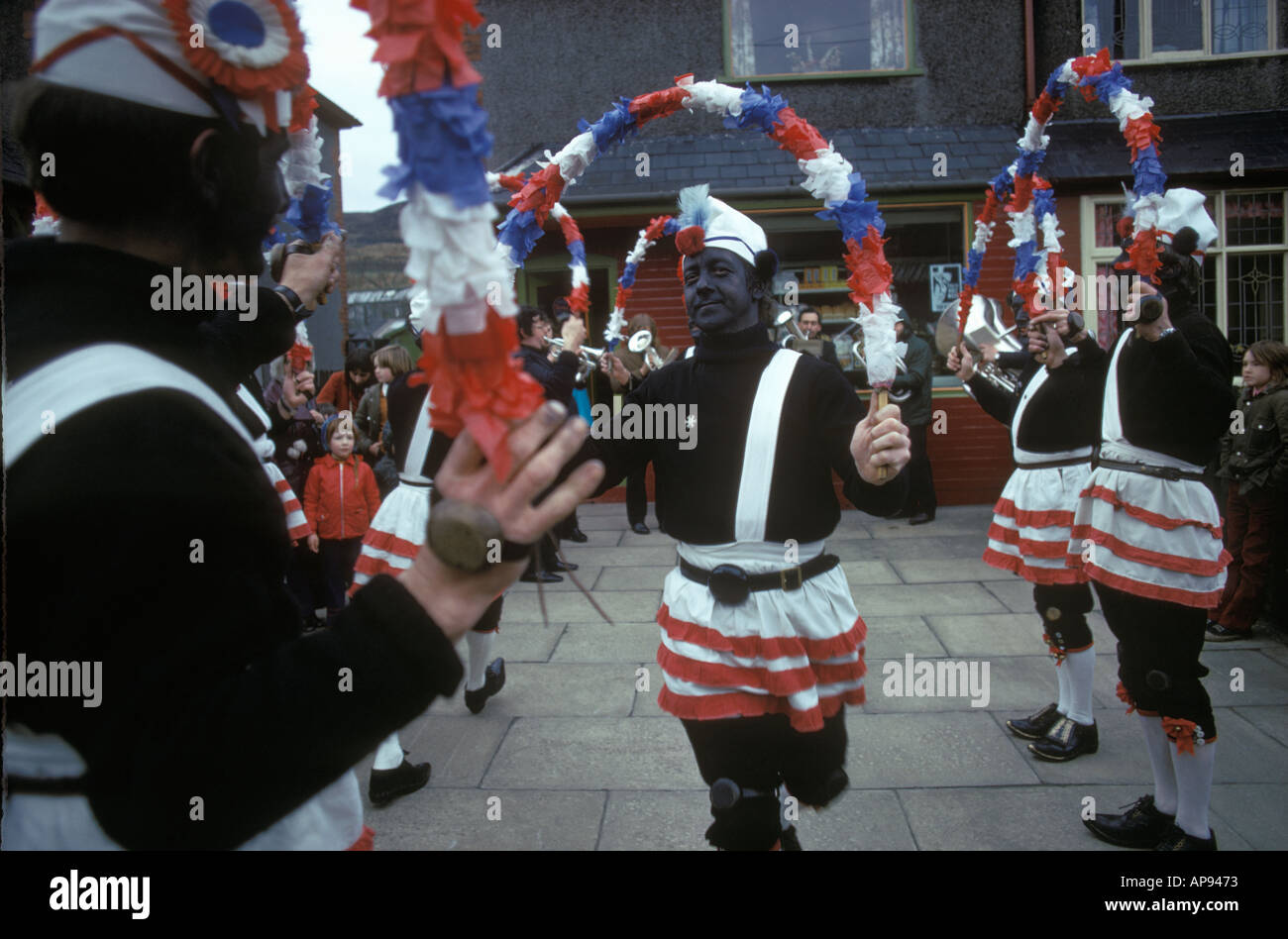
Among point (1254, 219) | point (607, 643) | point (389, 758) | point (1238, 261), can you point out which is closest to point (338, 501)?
point (607, 643)

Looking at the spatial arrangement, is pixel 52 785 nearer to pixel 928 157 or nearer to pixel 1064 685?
pixel 1064 685

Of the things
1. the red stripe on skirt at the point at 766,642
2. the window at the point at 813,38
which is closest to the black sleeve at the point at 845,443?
the red stripe on skirt at the point at 766,642

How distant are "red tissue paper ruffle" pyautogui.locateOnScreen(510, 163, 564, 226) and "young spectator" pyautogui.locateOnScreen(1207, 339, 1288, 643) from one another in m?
4.64

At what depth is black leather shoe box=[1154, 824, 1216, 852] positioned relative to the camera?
3.06m

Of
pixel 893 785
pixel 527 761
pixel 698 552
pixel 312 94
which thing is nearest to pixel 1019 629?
pixel 893 785

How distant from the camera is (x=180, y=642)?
0.90 metres

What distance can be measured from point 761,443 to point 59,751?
1950 millimetres

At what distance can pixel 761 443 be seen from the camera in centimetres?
261

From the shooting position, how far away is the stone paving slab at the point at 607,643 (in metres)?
5.44

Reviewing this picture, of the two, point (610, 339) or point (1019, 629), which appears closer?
point (1019, 629)

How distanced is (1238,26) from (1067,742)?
33.9 ft

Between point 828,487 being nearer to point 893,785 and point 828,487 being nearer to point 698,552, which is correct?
point 698,552

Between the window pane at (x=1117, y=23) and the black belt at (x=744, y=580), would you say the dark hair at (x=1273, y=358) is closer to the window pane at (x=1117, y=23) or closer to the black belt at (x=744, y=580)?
the black belt at (x=744, y=580)

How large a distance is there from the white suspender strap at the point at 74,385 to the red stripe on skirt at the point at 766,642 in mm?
1785
